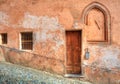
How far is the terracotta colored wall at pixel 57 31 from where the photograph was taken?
40.5 ft

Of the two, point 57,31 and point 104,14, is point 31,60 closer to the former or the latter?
point 57,31

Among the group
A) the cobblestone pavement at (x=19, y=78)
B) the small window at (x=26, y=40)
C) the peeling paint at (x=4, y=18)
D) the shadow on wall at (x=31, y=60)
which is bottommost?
the cobblestone pavement at (x=19, y=78)

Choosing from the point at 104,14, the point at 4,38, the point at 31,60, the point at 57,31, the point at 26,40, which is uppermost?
the point at 104,14

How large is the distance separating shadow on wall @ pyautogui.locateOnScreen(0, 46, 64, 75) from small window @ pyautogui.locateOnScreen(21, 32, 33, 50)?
1.15 ft

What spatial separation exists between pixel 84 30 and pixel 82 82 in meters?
2.54

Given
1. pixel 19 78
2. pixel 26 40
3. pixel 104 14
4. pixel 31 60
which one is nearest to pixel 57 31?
pixel 26 40

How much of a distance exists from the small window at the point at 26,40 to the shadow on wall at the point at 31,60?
35cm

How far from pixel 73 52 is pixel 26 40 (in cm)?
252

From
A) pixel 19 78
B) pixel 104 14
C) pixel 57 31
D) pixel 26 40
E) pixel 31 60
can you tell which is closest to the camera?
pixel 19 78

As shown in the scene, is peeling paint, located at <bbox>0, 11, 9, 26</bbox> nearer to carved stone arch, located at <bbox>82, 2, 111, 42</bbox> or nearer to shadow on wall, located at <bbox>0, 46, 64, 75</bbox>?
shadow on wall, located at <bbox>0, 46, 64, 75</bbox>

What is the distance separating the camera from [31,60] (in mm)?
12766

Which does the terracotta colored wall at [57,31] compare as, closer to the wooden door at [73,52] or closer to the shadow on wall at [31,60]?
the shadow on wall at [31,60]

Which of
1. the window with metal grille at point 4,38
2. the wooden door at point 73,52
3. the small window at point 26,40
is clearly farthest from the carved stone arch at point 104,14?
the window with metal grille at point 4,38

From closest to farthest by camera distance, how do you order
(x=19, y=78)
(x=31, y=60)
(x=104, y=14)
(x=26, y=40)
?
(x=19, y=78), (x=104, y=14), (x=31, y=60), (x=26, y=40)
